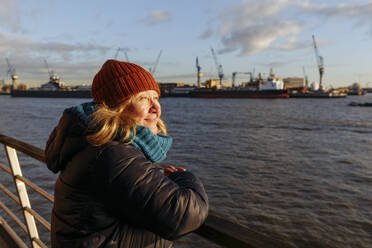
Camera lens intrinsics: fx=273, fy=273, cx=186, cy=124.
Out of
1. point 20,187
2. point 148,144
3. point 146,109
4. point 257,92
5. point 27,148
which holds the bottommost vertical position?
point 20,187

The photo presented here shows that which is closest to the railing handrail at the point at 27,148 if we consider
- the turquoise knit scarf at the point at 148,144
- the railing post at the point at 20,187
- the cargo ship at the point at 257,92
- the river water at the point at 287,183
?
the railing post at the point at 20,187

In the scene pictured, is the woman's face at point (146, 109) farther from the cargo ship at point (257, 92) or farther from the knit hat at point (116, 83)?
the cargo ship at point (257, 92)

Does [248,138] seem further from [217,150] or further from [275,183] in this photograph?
[275,183]

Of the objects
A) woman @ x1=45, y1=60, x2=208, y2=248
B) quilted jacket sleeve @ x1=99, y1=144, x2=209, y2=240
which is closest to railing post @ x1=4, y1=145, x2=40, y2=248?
woman @ x1=45, y1=60, x2=208, y2=248

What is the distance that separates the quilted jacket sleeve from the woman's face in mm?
213

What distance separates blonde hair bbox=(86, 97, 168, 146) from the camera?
75 centimetres

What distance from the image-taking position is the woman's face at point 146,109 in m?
0.95

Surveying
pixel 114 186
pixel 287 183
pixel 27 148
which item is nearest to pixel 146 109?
pixel 114 186

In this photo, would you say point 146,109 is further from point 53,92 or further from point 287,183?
point 53,92

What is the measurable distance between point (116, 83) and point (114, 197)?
38cm

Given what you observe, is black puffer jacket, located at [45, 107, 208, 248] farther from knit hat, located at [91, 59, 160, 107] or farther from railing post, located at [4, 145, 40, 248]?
railing post, located at [4, 145, 40, 248]

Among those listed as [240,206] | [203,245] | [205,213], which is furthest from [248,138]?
[205,213]

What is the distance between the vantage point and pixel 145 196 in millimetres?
714

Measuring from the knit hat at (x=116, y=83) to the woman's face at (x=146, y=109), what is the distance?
3cm
